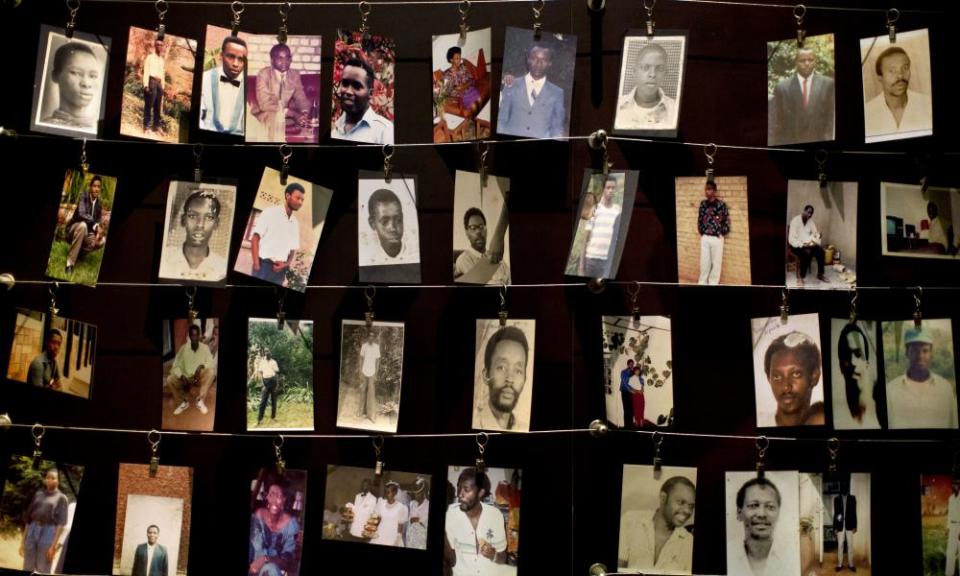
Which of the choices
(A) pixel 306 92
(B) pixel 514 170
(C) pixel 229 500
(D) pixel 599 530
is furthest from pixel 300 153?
(D) pixel 599 530

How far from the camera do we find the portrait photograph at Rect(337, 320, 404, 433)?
1827 millimetres

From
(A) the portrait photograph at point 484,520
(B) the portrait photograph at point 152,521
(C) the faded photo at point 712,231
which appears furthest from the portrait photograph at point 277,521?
(C) the faded photo at point 712,231

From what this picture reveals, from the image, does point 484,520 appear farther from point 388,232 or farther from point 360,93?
point 360,93

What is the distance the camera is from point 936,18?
6.25ft

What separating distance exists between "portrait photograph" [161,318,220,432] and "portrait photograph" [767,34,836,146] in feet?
3.63

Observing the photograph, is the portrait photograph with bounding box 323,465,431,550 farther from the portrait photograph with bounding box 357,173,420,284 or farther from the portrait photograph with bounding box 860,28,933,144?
the portrait photograph with bounding box 860,28,933,144

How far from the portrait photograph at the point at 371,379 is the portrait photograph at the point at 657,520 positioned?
1.46 ft

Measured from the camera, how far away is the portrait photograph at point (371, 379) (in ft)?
5.99

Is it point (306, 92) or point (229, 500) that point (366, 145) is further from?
point (229, 500)

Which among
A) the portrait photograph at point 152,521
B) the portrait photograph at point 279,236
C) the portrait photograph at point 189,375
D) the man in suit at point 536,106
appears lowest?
the portrait photograph at point 152,521

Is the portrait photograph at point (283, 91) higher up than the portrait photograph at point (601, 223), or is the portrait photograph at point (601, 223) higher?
the portrait photograph at point (283, 91)

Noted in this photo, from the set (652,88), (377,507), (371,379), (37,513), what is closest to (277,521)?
(377,507)

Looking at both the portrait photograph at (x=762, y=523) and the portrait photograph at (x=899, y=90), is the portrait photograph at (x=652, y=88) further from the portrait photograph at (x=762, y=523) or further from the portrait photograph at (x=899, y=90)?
the portrait photograph at (x=762, y=523)

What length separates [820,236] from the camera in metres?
1.85
